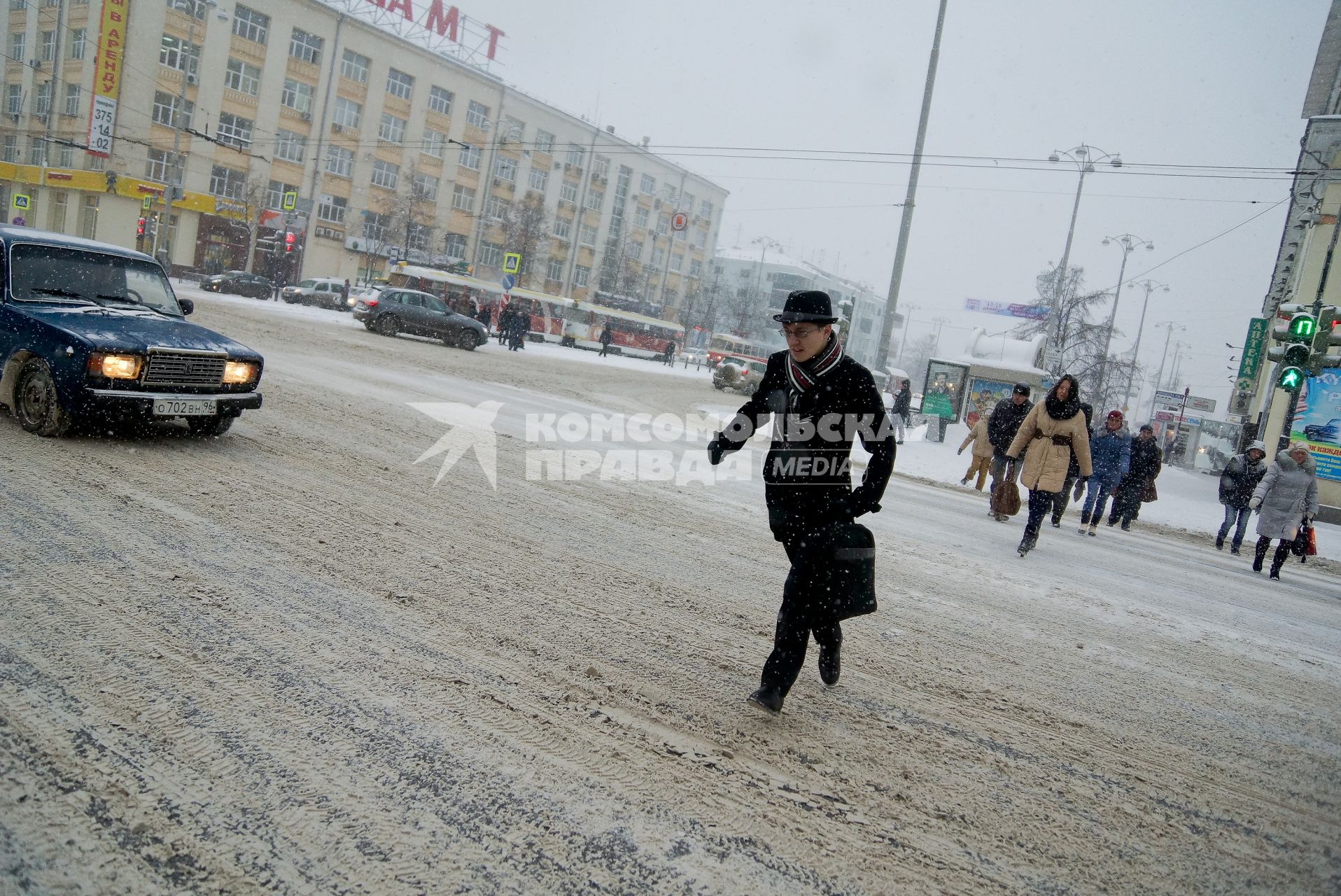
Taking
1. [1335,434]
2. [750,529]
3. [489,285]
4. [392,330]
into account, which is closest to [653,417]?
[750,529]

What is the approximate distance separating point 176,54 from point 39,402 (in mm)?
50673

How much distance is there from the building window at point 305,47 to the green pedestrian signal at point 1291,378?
54.4m

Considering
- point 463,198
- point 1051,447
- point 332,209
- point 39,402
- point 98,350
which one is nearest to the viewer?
point 98,350

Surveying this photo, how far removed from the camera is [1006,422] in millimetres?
11656

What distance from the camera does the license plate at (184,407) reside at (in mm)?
6957

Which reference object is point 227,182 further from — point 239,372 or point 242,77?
point 239,372

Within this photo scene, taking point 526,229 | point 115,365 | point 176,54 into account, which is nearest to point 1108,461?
point 115,365

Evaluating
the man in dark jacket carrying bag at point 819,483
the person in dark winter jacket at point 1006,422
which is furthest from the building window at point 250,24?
the man in dark jacket carrying bag at point 819,483

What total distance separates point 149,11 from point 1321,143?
181 feet

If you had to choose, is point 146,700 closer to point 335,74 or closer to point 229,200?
point 229,200

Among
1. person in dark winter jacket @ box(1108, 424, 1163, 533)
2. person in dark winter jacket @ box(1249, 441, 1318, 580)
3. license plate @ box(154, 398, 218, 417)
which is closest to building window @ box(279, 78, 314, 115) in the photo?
license plate @ box(154, 398, 218, 417)

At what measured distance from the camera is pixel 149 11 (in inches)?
1778

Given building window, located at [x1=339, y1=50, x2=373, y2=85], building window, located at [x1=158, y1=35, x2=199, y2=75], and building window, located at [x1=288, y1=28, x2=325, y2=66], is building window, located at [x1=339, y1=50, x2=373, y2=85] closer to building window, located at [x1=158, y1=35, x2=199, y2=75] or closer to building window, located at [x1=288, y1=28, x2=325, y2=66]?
building window, located at [x1=288, y1=28, x2=325, y2=66]

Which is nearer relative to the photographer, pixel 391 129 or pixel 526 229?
pixel 391 129
